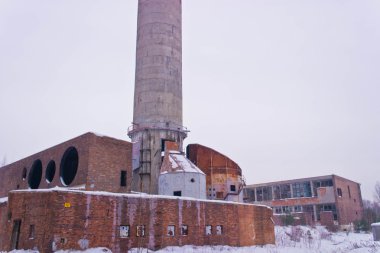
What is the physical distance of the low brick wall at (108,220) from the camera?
16.6 m

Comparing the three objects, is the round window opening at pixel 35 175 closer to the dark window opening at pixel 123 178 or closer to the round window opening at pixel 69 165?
the round window opening at pixel 69 165

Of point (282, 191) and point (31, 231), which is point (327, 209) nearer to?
point (282, 191)

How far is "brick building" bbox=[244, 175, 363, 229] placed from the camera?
49062 mm

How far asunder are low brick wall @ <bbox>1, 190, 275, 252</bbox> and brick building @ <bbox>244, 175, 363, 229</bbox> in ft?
82.3

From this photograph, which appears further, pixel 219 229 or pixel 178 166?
pixel 178 166

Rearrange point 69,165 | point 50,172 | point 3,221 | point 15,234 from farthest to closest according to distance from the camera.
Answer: point 50,172, point 69,165, point 3,221, point 15,234

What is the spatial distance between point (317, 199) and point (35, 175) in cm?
3908

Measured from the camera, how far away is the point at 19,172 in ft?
104

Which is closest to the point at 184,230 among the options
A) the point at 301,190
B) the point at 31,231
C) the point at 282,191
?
the point at 31,231

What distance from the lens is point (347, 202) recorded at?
5331cm

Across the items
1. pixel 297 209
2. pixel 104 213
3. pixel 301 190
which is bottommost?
pixel 104 213

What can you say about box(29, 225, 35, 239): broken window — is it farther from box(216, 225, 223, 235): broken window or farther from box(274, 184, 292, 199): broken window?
box(274, 184, 292, 199): broken window

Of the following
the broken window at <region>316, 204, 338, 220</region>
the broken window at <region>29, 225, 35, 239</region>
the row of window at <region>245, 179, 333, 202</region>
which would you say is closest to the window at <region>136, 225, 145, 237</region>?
the broken window at <region>29, 225, 35, 239</region>

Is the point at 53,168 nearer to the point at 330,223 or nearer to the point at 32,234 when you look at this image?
the point at 32,234
